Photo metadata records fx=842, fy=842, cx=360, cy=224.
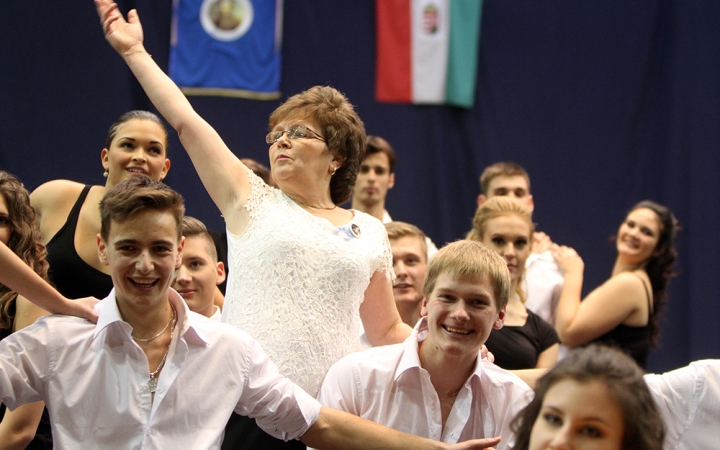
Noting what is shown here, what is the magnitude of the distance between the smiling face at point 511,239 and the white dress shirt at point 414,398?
110cm

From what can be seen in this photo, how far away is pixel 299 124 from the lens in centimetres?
265

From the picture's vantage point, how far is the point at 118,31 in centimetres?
267

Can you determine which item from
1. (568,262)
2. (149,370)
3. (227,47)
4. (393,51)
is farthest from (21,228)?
(393,51)

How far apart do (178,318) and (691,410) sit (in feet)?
4.80

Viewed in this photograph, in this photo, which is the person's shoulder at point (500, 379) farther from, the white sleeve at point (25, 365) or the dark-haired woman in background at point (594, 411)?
the white sleeve at point (25, 365)

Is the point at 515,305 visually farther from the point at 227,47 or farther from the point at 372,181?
the point at 227,47

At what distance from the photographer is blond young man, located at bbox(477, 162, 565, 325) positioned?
4.07 m

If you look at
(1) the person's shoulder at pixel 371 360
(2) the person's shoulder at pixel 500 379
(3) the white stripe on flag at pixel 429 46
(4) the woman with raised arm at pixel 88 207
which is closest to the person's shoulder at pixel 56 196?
(4) the woman with raised arm at pixel 88 207

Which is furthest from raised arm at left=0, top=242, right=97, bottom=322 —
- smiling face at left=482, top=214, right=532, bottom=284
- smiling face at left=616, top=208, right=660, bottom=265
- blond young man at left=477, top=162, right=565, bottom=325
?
smiling face at left=616, top=208, right=660, bottom=265

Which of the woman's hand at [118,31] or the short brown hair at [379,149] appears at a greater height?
the woman's hand at [118,31]

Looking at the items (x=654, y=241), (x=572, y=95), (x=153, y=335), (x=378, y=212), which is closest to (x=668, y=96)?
(x=572, y=95)

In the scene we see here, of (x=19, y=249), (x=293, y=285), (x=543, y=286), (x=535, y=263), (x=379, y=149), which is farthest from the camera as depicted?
(x=379, y=149)

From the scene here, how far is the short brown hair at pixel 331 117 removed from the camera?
267 cm

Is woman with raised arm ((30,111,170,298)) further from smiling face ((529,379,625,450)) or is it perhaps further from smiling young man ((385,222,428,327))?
smiling face ((529,379,625,450))
